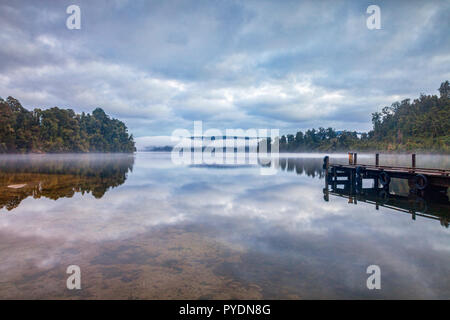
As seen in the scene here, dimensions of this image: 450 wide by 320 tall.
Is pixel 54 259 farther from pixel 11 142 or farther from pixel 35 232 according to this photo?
pixel 11 142

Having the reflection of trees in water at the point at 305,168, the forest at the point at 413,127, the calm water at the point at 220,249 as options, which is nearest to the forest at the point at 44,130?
the reflection of trees in water at the point at 305,168

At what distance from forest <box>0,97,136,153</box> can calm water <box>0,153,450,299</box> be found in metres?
114

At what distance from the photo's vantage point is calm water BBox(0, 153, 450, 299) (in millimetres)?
5762

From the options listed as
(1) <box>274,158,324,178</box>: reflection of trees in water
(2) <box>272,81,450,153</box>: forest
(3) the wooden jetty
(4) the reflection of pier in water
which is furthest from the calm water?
(2) <box>272,81,450,153</box>: forest

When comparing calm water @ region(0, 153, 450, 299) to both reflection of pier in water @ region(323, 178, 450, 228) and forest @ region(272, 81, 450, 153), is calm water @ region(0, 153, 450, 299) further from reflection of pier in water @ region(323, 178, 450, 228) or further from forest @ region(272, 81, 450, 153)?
forest @ region(272, 81, 450, 153)

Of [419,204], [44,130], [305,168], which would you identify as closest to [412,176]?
[419,204]

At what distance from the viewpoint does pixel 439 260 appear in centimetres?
762

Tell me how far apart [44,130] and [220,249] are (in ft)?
452

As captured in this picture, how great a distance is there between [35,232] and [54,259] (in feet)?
11.3

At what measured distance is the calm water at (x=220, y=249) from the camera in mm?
5762

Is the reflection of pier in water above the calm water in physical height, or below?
below

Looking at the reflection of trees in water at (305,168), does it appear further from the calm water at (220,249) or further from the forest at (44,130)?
the forest at (44,130)

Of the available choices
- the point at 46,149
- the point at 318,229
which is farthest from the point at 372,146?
the point at 46,149

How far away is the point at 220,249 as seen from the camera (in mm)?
8219
